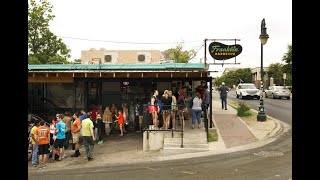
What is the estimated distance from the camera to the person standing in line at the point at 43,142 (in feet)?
40.4

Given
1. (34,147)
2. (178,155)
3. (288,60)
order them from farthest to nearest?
1. (288,60)
2. (178,155)
3. (34,147)

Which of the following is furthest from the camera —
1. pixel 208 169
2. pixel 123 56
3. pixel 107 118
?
pixel 123 56

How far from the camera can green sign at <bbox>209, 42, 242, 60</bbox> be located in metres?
16.9

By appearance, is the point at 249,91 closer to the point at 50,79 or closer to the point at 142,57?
the point at 142,57

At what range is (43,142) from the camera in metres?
12.4

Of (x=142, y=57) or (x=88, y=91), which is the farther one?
(x=142, y=57)

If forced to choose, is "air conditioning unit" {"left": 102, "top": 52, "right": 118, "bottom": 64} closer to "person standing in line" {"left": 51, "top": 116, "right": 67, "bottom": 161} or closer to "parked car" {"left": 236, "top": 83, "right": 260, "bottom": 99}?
"parked car" {"left": 236, "top": 83, "right": 260, "bottom": 99}

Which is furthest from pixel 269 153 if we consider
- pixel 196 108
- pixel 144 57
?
pixel 144 57

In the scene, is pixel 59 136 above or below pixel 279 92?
below

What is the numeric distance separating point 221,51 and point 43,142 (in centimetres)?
943

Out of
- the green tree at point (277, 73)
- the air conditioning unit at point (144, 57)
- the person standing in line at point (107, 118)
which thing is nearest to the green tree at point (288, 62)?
the green tree at point (277, 73)

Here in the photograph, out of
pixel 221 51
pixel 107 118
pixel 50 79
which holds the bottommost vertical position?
pixel 107 118
